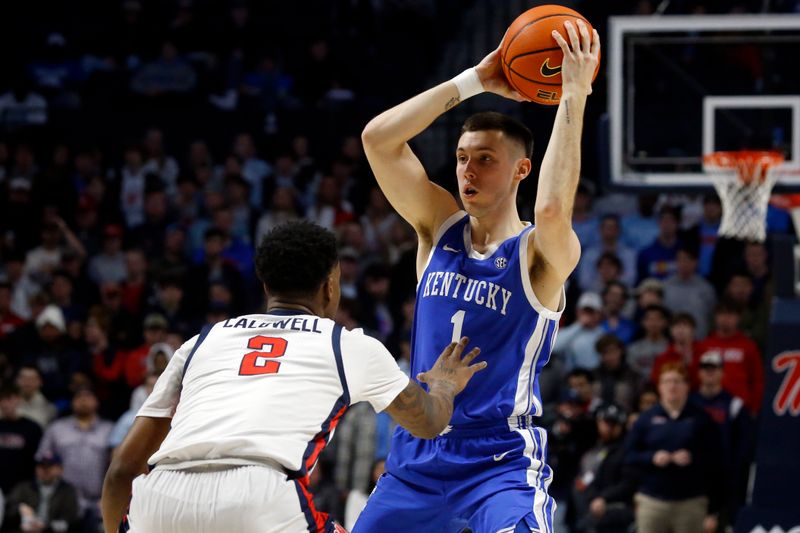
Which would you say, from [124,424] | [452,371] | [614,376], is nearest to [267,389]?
[452,371]

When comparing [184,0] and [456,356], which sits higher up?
[184,0]

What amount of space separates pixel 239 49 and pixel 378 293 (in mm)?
5896

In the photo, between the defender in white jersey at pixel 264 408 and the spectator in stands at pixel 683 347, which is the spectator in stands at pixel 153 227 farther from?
the defender in white jersey at pixel 264 408

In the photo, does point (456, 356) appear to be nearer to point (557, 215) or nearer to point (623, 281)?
point (557, 215)

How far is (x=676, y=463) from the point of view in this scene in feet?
33.9

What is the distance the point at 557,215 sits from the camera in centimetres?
539

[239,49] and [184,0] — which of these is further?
[184,0]

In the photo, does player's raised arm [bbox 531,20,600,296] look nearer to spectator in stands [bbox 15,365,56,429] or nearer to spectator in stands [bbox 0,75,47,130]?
spectator in stands [bbox 15,365,56,429]

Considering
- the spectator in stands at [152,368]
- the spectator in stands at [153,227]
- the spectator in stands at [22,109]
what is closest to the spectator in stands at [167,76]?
the spectator in stands at [22,109]

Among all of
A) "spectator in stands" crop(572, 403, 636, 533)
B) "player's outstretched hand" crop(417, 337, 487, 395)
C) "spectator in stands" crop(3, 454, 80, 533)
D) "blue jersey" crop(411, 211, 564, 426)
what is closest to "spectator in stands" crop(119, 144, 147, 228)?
"spectator in stands" crop(3, 454, 80, 533)

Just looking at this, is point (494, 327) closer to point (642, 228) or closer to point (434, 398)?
point (434, 398)

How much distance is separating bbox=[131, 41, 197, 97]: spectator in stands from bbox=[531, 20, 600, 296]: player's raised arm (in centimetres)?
1225

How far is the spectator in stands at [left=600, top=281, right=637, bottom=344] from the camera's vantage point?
12.1 metres

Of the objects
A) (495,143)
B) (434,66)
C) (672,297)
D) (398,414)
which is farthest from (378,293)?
(398,414)
